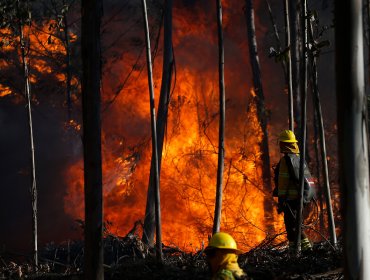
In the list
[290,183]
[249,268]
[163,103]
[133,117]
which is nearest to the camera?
[249,268]

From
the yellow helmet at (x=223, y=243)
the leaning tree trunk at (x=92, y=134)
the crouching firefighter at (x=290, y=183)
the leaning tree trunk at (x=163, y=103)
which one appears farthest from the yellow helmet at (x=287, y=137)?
the leaning tree trunk at (x=163, y=103)

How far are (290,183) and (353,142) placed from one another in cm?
426

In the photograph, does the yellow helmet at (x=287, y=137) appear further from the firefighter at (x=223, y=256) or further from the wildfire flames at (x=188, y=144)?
the wildfire flames at (x=188, y=144)

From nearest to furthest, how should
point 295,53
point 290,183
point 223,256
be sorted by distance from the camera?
point 223,256, point 290,183, point 295,53

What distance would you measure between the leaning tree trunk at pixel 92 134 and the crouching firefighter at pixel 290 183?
3.39 m

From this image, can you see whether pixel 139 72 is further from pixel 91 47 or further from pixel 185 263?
pixel 91 47

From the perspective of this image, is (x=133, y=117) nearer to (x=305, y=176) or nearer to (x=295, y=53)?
(x=295, y=53)

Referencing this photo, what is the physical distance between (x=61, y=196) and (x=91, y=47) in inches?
634

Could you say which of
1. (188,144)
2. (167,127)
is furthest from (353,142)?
(167,127)

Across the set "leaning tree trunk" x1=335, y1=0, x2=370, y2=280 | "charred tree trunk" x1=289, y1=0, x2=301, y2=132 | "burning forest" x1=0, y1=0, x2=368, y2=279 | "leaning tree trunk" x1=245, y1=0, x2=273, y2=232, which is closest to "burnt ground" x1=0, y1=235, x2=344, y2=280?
"leaning tree trunk" x1=335, y1=0, x2=370, y2=280

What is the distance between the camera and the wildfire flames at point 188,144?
683 inches

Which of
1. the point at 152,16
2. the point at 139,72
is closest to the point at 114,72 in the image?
the point at 139,72

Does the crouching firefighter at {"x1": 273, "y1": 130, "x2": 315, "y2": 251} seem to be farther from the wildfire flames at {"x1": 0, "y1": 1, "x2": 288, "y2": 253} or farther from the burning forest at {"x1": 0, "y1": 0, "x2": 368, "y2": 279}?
the wildfire flames at {"x1": 0, "y1": 1, "x2": 288, "y2": 253}

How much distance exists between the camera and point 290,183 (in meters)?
8.89
